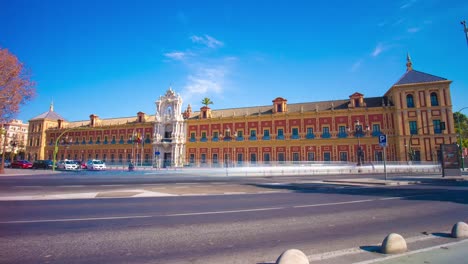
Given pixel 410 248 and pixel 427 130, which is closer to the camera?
pixel 410 248

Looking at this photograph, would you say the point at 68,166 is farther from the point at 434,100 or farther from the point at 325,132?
the point at 434,100

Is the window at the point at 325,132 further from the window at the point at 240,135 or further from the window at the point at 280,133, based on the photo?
the window at the point at 240,135

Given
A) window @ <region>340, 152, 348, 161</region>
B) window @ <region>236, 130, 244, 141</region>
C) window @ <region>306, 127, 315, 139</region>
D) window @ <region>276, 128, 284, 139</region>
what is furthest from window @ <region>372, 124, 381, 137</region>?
window @ <region>236, 130, 244, 141</region>

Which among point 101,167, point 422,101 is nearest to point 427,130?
point 422,101

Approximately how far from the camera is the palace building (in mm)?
34469

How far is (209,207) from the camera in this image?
8.41 m

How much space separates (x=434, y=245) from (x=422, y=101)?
38.7 m

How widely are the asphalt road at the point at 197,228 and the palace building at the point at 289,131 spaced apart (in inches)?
977

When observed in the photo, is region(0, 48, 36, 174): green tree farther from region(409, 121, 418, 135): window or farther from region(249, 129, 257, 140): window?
region(409, 121, 418, 135): window

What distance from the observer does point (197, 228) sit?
5.73 m

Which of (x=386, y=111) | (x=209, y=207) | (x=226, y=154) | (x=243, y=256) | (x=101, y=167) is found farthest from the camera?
(x=226, y=154)

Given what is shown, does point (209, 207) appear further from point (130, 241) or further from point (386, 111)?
point (386, 111)

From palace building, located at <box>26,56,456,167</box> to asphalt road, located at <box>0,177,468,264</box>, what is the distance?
24.8 metres

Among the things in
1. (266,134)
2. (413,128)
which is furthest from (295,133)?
(413,128)
